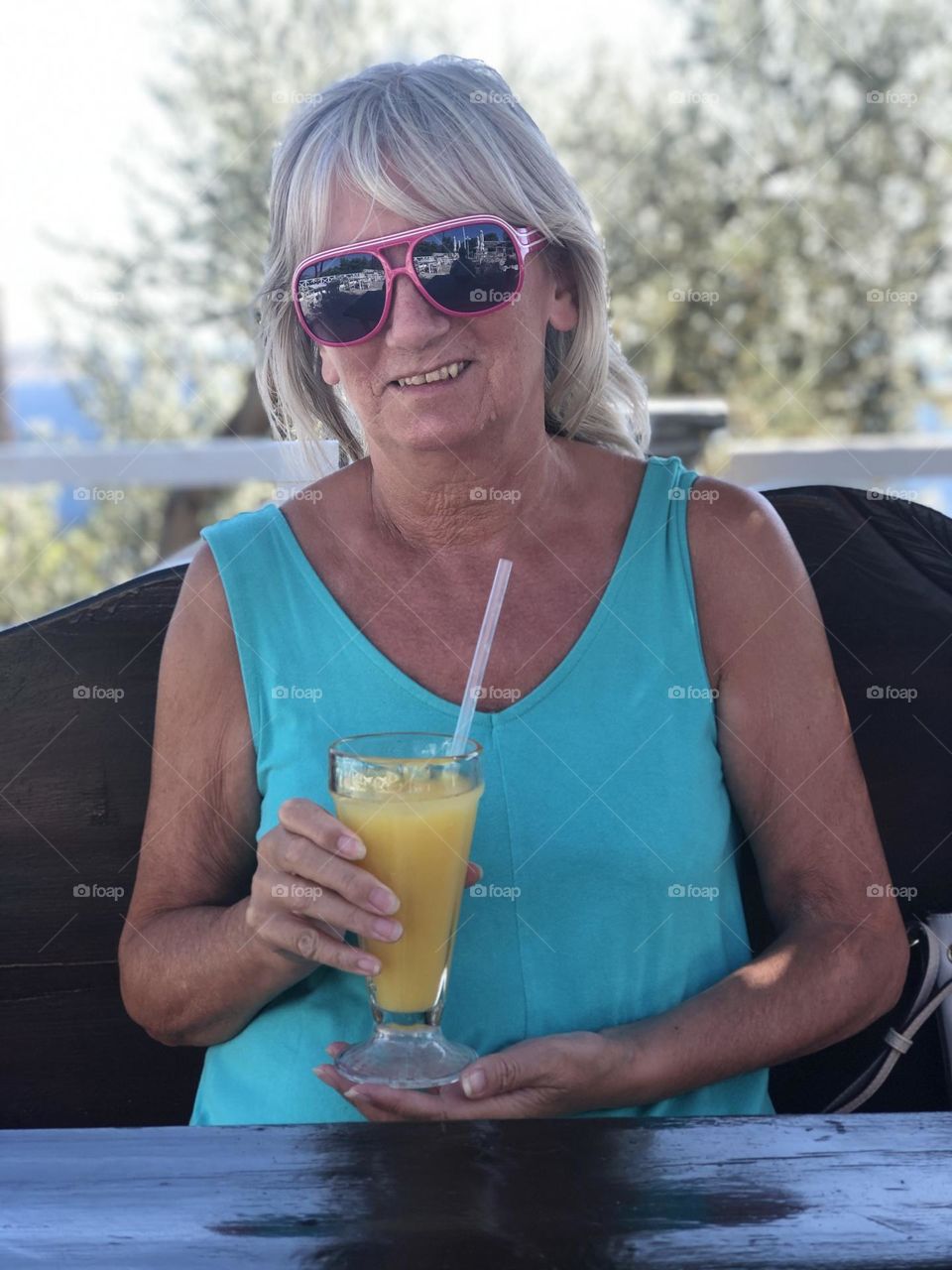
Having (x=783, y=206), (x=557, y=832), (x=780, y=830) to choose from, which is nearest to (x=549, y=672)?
(x=557, y=832)

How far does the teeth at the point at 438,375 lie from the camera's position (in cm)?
167

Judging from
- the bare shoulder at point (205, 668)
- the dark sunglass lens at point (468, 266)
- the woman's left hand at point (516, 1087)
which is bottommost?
the woman's left hand at point (516, 1087)

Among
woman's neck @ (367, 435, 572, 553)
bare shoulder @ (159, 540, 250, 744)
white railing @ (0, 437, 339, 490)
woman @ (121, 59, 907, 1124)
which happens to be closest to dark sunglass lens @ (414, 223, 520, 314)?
woman @ (121, 59, 907, 1124)

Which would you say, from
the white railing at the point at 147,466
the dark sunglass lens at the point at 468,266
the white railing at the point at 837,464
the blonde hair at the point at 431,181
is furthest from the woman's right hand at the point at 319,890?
the white railing at the point at 147,466

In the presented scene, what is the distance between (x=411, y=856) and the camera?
4.61ft

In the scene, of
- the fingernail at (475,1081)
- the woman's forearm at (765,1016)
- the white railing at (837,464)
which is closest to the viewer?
the fingernail at (475,1081)

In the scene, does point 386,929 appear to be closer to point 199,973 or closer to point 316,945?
point 316,945

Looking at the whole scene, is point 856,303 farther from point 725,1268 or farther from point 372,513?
point 725,1268

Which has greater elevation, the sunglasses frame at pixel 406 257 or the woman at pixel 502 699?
the sunglasses frame at pixel 406 257

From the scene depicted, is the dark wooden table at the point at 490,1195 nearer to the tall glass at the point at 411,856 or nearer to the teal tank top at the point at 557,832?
the tall glass at the point at 411,856

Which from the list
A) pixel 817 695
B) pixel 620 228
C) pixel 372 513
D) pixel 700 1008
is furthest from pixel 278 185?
pixel 620 228

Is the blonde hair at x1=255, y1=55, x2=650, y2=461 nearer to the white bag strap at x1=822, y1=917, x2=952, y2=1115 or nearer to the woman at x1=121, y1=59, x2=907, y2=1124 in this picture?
the woman at x1=121, y1=59, x2=907, y2=1124

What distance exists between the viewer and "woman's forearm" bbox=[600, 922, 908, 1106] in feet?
4.94

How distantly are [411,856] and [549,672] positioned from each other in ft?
1.29
